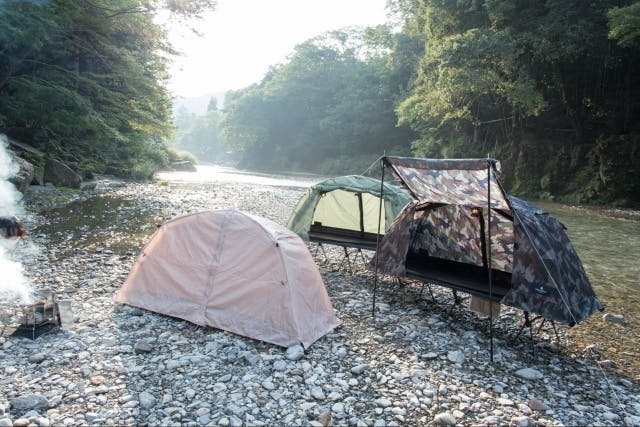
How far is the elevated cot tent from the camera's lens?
9.79m

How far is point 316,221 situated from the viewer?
38.0 ft

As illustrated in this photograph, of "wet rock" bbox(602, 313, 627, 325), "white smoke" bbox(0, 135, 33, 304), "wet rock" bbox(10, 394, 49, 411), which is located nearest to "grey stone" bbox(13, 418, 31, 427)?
"wet rock" bbox(10, 394, 49, 411)

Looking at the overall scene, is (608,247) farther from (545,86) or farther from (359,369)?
(545,86)

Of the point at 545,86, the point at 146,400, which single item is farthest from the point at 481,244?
the point at 545,86

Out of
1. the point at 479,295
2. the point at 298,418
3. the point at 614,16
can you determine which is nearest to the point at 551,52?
the point at 614,16

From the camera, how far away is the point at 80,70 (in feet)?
74.2

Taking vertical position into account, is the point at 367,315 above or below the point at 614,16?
below

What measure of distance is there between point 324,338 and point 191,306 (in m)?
2.02

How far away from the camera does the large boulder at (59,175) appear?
20.5 m

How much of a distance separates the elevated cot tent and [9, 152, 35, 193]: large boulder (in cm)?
1210

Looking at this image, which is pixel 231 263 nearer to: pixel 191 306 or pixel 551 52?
pixel 191 306

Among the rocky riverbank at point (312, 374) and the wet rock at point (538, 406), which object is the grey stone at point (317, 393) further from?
the wet rock at point (538, 406)

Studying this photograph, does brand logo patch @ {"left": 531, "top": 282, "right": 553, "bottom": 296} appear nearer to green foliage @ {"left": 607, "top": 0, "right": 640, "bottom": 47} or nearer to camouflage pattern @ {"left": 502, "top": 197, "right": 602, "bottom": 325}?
camouflage pattern @ {"left": 502, "top": 197, "right": 602, "bottom": 325}

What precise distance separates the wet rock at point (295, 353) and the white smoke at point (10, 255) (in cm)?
422
